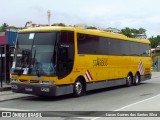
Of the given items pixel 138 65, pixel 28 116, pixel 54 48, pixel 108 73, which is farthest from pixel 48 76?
pixel 138 65

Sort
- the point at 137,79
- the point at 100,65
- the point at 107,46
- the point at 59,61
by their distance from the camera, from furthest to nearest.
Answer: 1. the point at 137,79
2. the point at 107,46
3. the point at 100,65
4. the point at 59,61

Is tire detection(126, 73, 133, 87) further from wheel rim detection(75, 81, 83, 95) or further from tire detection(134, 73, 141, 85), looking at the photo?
wheel rim detection(75, 81, 83, 95)

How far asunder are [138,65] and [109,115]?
15.0 metres

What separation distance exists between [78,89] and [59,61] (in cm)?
209

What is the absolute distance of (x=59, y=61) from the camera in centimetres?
1616

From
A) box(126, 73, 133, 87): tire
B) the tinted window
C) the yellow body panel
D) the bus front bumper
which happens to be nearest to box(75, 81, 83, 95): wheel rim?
the yellow body panel

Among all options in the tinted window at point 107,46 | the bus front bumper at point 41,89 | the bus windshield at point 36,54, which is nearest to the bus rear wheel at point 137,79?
the tinted window at point 107,46

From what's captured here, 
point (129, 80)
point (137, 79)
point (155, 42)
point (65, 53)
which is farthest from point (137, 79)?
point (155, 42)

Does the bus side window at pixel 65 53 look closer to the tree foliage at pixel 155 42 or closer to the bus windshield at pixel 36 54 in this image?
the bus windshield at pixel 36 54

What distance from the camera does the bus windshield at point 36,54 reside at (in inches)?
632

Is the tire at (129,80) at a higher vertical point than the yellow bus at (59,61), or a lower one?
lower

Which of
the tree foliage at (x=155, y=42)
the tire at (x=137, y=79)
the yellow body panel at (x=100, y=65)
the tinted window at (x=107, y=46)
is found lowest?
the tire at (x=137, y=79)

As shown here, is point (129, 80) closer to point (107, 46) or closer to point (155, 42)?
point (107, 46)

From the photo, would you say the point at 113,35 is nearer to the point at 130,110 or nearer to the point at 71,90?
the point at 71,90
